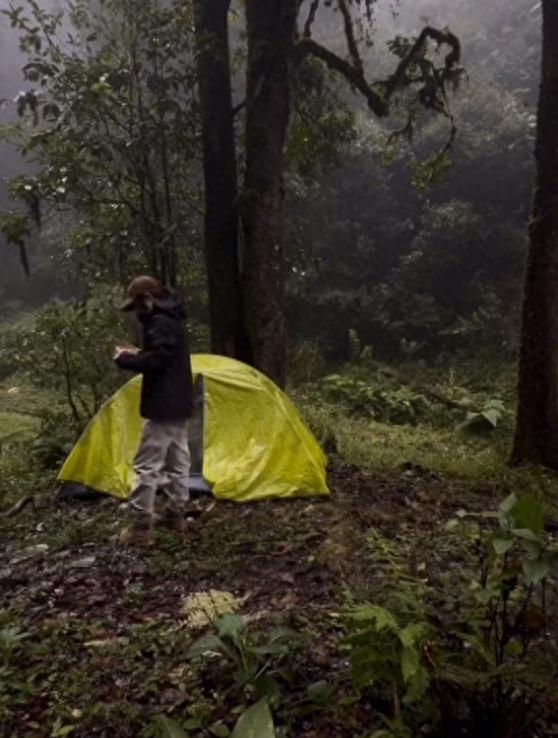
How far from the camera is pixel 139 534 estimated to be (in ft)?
16.0

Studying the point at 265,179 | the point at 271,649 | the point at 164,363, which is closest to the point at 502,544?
the point at 271,649

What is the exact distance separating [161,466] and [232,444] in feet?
3.44

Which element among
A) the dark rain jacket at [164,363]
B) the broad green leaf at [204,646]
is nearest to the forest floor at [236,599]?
the broad green leaf at [204,646]

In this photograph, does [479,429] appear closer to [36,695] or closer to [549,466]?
[549,466]

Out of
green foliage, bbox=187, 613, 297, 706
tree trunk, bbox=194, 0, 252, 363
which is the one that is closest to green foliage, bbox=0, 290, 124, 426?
tree trunk, bbox=194, 0, 252, 363

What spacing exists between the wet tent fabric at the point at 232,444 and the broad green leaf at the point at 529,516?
344 centimetres

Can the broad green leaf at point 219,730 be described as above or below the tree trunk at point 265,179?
below

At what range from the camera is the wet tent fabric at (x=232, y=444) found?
19.0ft

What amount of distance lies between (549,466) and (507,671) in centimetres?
504

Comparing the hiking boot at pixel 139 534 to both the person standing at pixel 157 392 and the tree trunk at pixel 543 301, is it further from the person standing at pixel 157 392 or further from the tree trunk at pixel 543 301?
the tree trunk at pixel 543 301

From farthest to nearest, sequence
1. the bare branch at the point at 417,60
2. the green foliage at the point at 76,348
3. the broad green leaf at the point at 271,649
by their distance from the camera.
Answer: the green foliage at the point at 76,348
the bare branch at the point at 417,60
the broad green leaf at the point at 271,649

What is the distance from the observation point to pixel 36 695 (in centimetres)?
311

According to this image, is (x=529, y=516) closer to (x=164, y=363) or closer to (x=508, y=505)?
(x=508, y=505)

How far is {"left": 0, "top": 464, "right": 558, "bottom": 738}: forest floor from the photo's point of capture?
9.49ft
